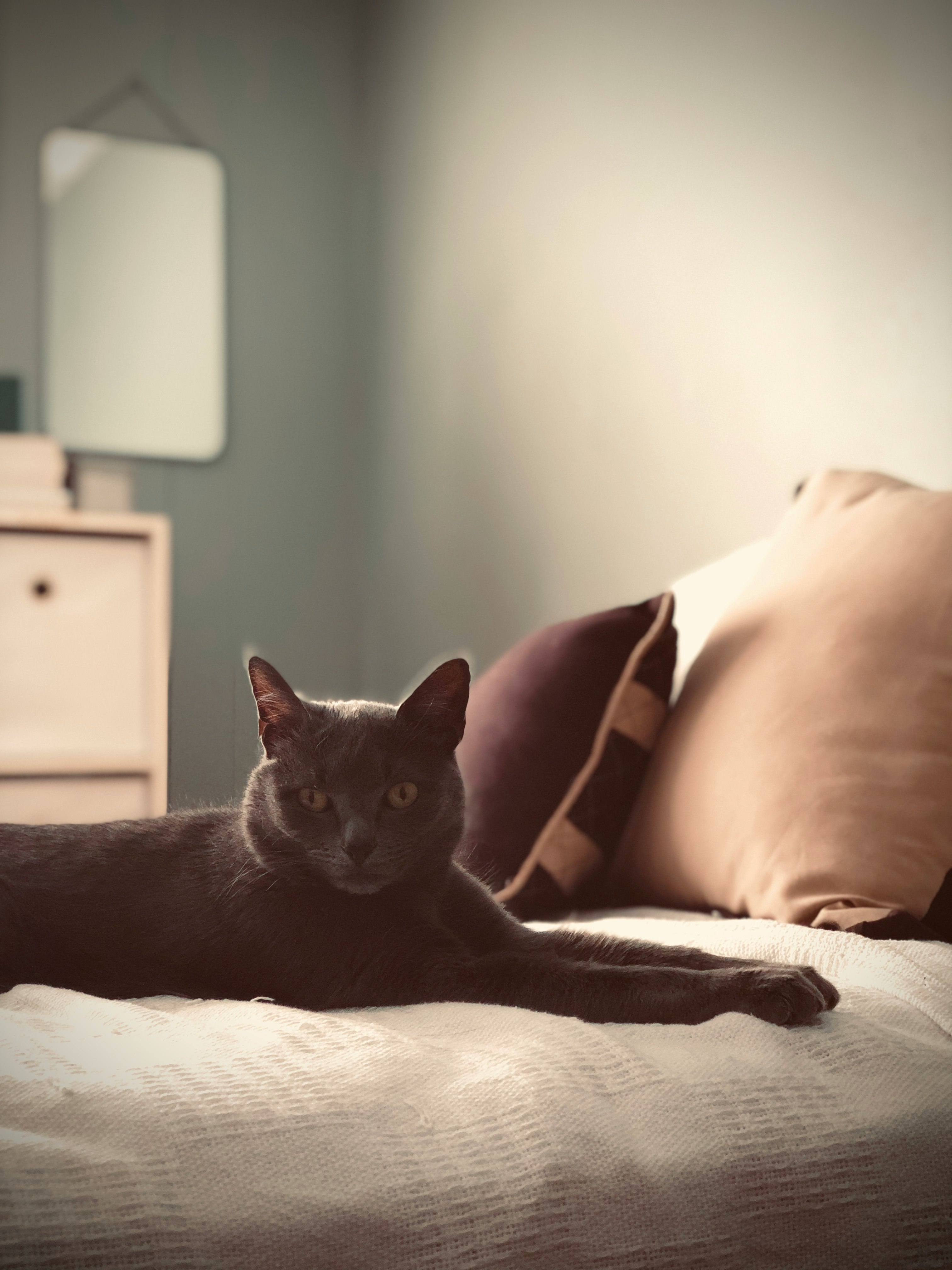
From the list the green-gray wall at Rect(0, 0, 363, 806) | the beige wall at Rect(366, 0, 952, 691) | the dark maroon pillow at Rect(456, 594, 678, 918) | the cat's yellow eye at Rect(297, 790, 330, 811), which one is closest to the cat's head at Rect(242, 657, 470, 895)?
the cat's yellow eye at Rect(297, 790, 330, 811)

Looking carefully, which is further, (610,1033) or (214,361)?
(214,361)

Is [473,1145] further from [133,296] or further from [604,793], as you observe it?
[133,296]

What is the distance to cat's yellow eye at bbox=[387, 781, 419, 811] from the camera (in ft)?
2.77

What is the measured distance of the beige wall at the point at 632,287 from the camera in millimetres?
1346

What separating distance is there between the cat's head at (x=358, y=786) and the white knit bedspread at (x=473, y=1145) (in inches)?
7.1

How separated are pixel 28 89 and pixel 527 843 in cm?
255

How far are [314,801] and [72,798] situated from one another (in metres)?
1.48

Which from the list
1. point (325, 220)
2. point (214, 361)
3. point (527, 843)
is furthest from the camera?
point (325, 220)

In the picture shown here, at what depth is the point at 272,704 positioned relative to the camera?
0.88 metres

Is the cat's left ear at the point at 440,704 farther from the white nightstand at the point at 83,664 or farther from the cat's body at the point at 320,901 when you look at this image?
the white nightstand at the point at 83,664

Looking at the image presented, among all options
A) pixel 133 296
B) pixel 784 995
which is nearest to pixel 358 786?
pixel 784 995

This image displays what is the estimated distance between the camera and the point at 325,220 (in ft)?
10.0

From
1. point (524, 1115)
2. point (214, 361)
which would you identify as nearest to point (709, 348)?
point (524, 1115)

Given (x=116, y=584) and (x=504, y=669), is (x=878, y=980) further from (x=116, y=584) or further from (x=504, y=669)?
(x=116, y=584)
